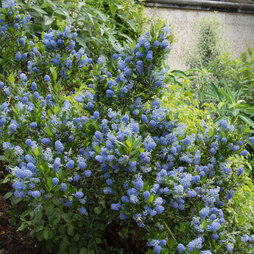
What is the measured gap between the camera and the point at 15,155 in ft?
4.82

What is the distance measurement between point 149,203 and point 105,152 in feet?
0.93

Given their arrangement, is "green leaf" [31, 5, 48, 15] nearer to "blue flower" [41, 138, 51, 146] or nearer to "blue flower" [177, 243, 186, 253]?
"blue flower" [41, 138, 51, 146]

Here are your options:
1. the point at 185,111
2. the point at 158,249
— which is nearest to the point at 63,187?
the point at 158,249

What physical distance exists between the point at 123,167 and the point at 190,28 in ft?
17.6

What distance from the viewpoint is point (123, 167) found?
143cm

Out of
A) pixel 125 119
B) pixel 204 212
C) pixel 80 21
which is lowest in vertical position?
pixel 204 212

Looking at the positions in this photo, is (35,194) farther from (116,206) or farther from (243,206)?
(243,206)

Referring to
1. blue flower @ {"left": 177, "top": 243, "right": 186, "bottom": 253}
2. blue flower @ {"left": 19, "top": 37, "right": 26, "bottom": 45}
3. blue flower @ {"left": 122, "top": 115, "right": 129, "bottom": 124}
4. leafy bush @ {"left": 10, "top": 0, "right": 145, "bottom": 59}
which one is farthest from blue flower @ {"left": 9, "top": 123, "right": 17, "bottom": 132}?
leafy bush @ {"left": 10, "top": 0, "right": 145, "bottom": 59}

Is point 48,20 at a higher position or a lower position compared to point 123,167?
higher

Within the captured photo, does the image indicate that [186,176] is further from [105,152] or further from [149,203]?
[105,152]

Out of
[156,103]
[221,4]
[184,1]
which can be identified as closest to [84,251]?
[156,103]

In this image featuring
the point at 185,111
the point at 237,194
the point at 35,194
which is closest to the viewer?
the point at 35,194

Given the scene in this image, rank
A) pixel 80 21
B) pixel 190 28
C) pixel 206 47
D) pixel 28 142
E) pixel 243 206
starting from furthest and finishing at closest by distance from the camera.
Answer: pixel 190 28 → pixel 206 47 → pixel 80 21 → pixel 243 206 → pixel 28 142

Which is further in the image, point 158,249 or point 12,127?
point 12,127
